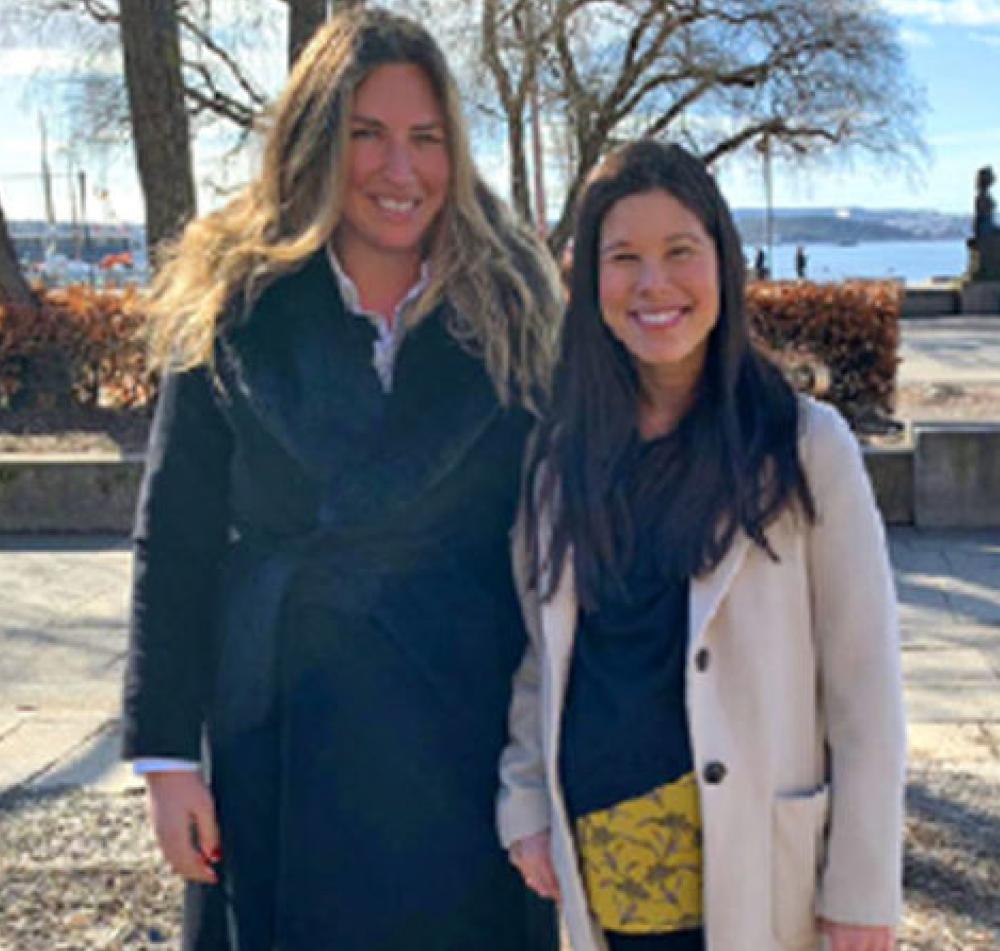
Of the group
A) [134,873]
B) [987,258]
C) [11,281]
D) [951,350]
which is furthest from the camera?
[987,258]

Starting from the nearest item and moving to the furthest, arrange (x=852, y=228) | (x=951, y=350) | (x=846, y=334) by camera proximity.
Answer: (x=846, y=334), (x=951, y=350), (x=852, y=228)

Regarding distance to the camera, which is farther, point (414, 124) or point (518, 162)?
point (518, 162)

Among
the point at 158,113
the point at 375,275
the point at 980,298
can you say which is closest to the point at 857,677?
the point at 375,275

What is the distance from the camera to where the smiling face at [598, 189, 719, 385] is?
6.65 feet

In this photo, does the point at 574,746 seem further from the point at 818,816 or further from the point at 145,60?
the point at 145,60

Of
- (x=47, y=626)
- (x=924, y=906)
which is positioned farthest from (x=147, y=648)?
(x=47, y=626)

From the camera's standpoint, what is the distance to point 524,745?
2176 mm

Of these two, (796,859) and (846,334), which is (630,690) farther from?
(846,334)

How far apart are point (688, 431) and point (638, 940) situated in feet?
2.56

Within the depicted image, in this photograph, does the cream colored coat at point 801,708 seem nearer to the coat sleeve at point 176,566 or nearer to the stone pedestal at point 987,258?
the coat sleeve at point 176,566

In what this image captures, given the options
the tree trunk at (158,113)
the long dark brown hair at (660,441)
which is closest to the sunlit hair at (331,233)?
the long dark brown hair at (660,441)

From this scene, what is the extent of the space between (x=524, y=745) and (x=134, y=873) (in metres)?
2.03

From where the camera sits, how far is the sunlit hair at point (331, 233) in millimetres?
2209

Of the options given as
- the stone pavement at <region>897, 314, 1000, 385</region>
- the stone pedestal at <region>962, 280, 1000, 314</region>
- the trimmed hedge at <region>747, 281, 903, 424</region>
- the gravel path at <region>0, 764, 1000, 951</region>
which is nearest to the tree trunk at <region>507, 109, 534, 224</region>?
the stone pavement at <region>897, 314, 1000, 385</region>
